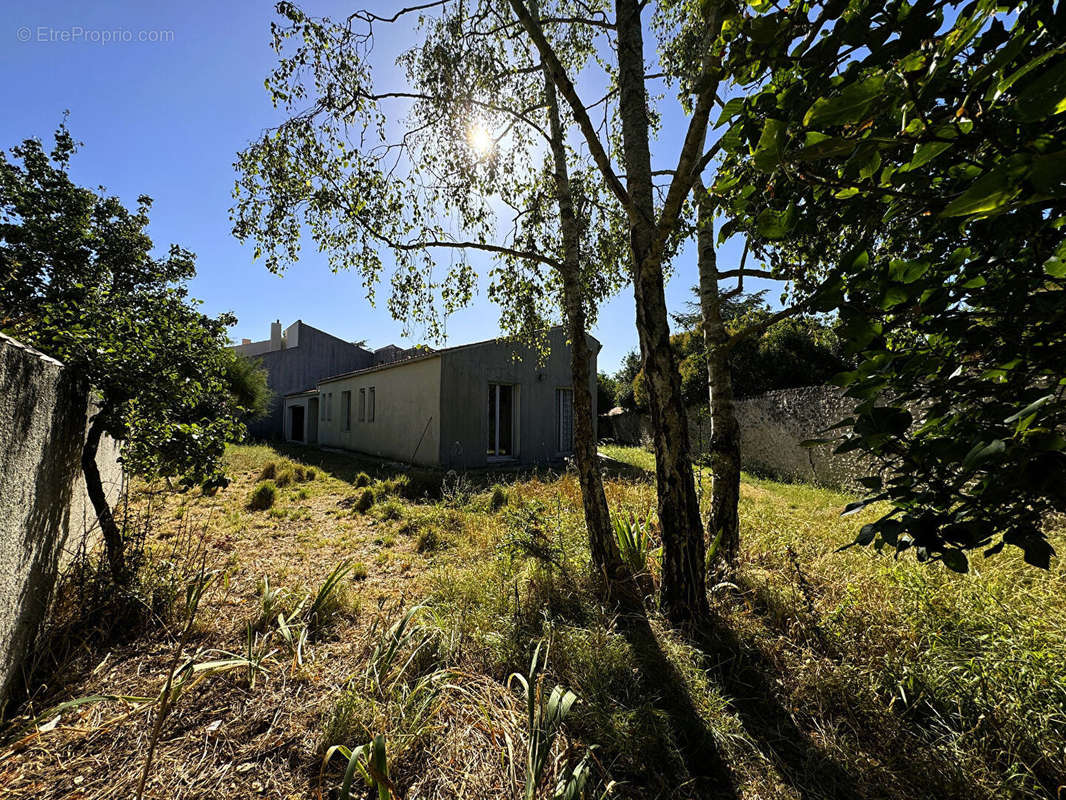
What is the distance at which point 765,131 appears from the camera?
2.38ft

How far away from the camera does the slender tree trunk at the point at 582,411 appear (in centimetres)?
345

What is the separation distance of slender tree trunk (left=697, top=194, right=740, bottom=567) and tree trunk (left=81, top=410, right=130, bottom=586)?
474 cm

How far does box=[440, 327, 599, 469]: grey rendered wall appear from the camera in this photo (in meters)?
11.0

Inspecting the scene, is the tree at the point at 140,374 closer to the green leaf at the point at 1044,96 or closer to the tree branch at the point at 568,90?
the tree branch at the point at 568,90

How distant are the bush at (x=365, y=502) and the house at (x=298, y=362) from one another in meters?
17.0

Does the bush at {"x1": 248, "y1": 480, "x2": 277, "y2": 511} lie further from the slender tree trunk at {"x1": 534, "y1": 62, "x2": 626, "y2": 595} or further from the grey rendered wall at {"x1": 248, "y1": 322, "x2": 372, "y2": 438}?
the grey rendered wall at {"x1": 248, "y1": 322, "x2": 372, "y2": 438}

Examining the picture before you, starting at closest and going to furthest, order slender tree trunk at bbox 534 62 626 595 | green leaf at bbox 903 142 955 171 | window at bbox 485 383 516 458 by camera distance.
Answer: green leaf at bbox 903 142 955 171
slender tree trunk at bbox 534 62 626 595
window at bbox 485 383 516 458

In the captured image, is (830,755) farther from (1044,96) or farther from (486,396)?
(486,396)

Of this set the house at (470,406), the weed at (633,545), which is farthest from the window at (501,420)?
the weed at (633,545)

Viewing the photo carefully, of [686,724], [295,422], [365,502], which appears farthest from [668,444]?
[295,422]

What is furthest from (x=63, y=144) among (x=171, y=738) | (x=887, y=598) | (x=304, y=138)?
(x=887, y=598)

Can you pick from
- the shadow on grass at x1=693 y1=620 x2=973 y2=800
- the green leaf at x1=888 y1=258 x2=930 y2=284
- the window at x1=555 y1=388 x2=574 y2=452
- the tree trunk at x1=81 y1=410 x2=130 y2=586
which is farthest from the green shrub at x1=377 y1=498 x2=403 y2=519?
the window at x1=555 y1=388 x2=574 y2=452

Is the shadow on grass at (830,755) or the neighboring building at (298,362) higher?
the neighboring building at (298,362)

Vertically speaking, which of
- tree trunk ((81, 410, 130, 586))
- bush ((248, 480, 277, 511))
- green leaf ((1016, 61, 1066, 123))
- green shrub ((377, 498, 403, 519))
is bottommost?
green shrub ((377, 498, 403, 519))
